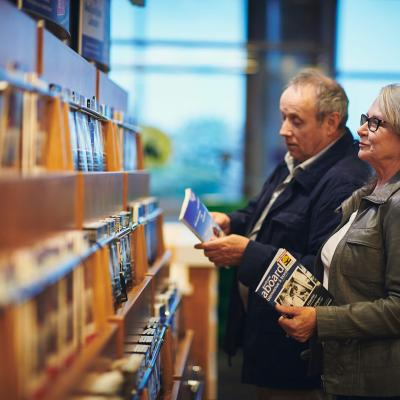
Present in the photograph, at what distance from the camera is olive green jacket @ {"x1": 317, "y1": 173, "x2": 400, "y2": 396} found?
2.20 meters

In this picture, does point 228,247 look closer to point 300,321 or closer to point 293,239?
point 293,239

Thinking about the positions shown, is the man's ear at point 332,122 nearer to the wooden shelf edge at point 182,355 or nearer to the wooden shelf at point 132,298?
the wooden shelf at point 132,298

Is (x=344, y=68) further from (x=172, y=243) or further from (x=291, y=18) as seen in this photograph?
(x=172, y=243)

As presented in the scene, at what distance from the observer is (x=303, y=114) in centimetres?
301

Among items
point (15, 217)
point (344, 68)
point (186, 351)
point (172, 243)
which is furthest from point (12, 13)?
point (344, 68)

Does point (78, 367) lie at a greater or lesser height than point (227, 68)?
lesser

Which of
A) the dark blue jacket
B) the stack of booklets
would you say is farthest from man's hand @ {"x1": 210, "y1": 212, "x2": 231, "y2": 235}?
the dark blue jacket

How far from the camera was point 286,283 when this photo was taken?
2.47m

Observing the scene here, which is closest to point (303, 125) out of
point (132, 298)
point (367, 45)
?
point (132, 298)

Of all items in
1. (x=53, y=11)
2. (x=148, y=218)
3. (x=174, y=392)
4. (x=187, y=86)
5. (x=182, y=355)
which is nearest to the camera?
(x=53, y=11)

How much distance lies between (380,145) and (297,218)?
661 mm

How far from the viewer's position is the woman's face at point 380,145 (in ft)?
7.54

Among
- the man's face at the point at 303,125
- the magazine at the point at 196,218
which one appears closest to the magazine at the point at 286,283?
the magazine at the point at 196,218

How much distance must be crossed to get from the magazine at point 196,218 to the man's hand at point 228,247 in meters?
0.05
